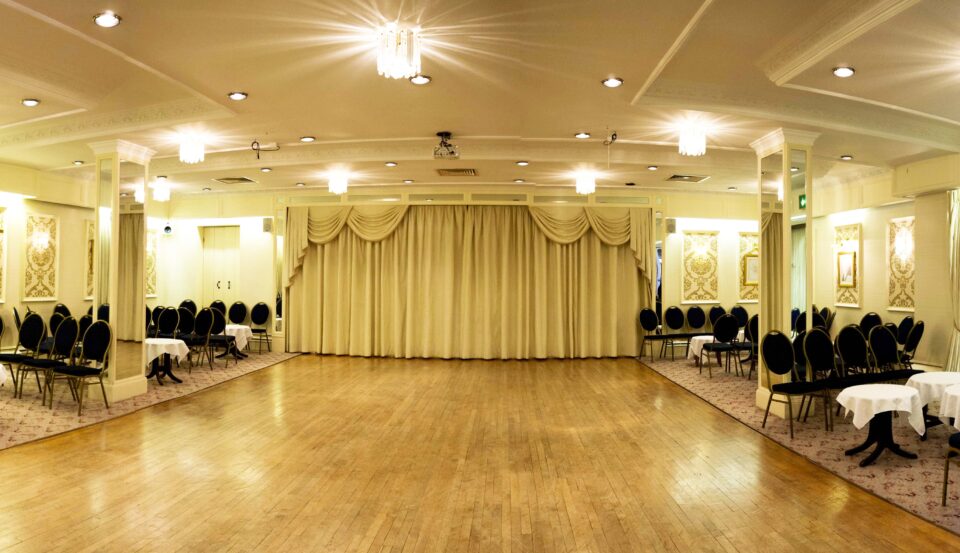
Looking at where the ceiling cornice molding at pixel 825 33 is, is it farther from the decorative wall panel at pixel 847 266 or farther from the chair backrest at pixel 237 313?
the chair backrest at pixel 237 313

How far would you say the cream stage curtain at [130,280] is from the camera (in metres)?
6.94

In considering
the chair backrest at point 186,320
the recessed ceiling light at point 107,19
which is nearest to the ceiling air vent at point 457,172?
the chair backrest at point 186,320

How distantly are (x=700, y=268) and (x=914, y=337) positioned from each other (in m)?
4.07

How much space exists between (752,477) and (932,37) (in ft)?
11.3

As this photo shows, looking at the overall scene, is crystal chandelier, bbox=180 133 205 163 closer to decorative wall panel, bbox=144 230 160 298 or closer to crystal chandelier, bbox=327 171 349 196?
crystal chandelier, bbox=327 171 349 196

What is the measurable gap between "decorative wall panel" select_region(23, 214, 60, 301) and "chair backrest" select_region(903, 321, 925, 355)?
13404 millimetres

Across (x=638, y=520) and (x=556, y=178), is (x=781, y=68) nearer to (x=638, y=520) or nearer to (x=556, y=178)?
(x=638, y=520)

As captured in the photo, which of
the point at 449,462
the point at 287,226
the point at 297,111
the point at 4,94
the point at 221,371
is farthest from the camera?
the point at 287,226

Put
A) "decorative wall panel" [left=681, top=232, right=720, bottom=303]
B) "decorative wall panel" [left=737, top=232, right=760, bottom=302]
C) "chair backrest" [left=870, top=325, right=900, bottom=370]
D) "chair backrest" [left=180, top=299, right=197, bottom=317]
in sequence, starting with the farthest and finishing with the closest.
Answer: "chair backrest" [left=180, top=299, right=197, bottom=317] → "decorative wall panel" [left=737, top=232, right=760, bottom=302] → "decorative wall panel" [left=681, top=232, right=720, bottom=303] → "chair backrest" [left=870, top=325, right=900, bottom=370]

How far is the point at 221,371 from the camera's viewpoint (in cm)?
909

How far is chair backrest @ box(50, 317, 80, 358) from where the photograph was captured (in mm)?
7033

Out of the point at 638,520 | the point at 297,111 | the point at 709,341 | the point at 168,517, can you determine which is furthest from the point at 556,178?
the point at 168,517

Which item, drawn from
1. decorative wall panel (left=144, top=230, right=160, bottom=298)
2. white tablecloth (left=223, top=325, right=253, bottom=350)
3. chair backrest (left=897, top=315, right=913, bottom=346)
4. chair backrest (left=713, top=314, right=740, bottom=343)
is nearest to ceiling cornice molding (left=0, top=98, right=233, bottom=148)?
white tablecloth (left=223, top=325, right=253, bottom=350)

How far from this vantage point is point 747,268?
11.5 meters
